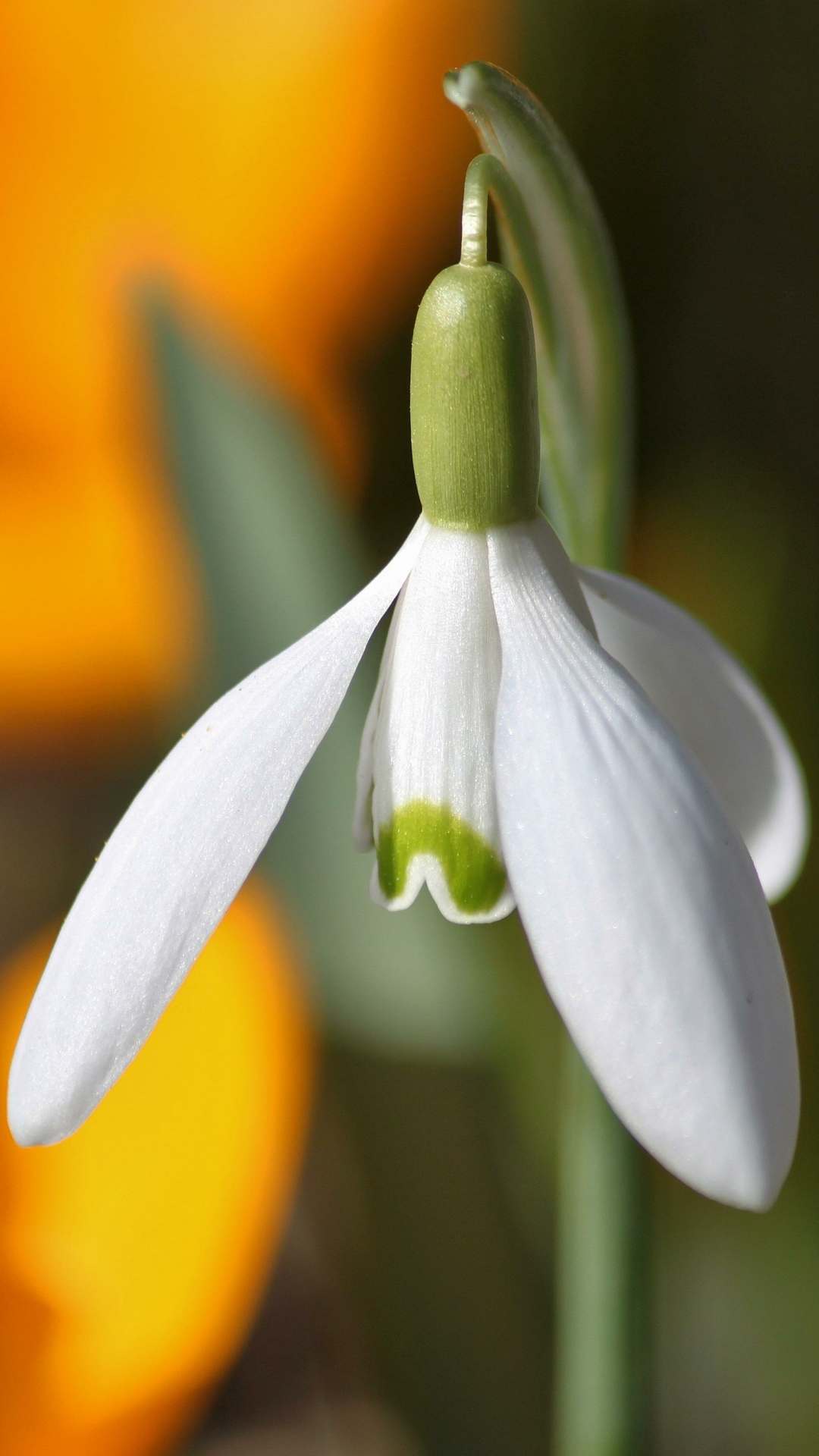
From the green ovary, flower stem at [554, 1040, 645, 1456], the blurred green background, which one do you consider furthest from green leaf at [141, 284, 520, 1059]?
the green ovary

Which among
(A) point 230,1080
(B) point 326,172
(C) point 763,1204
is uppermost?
(B) point 326,172

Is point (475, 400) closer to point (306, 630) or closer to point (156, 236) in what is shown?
point (306, 630)

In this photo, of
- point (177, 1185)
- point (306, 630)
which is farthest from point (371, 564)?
point (177, 1185)

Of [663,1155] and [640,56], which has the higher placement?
[640,56]

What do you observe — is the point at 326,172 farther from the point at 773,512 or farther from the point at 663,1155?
the point at 663,1155

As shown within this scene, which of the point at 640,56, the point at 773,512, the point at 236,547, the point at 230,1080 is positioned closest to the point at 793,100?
the point at 640,56
